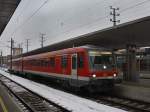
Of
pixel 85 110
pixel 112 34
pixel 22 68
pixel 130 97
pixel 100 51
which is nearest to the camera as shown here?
pixel 85 110

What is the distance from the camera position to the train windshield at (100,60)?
19414mm

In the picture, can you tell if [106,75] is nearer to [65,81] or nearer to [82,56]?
[82,56]

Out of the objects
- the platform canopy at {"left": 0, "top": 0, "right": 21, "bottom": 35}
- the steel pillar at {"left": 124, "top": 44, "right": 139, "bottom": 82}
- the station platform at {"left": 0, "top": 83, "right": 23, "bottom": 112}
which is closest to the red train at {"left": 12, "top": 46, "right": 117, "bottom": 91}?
the station platform at {"left": 0, "top": 83, "right": 23, "bottom": 112}

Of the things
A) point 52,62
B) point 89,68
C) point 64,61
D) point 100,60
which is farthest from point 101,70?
point 52,62

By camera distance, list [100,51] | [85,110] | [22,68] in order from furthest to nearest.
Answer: [22,68] < [100,51] < [85,110]

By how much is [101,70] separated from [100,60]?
664 mm

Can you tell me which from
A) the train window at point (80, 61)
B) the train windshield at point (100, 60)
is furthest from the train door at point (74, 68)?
the train windshield at point (100, 60)

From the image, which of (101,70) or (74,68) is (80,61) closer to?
(74,68)

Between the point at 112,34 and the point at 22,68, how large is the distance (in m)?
26.8

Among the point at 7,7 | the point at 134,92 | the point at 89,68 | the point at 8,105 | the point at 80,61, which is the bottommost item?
the point at 8,105

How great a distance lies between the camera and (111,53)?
806 inches

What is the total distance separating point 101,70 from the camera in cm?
1944

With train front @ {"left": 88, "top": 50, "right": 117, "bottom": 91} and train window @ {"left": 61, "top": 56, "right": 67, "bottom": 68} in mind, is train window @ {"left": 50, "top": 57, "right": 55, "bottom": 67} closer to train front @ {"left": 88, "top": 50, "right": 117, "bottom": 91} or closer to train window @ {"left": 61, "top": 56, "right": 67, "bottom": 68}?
train window @ {"left": 61, "top": 56, "right": 67, "bottom": 68}

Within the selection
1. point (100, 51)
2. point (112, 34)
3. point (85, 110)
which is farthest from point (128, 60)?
point (85, 110)
